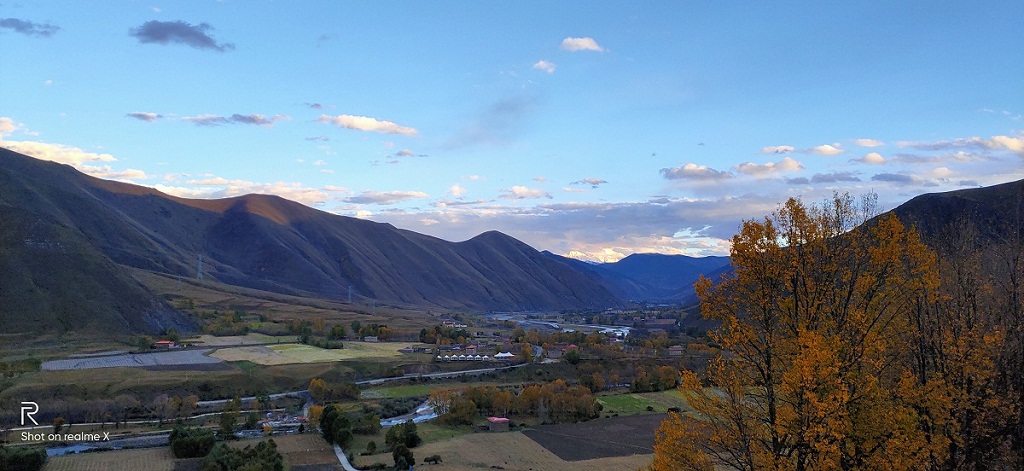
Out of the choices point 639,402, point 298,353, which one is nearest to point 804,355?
point 639,402

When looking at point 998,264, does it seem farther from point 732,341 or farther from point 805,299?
point 732,341

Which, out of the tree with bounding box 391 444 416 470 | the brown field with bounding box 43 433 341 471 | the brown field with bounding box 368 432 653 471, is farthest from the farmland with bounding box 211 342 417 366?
the tree with bounding box 391 444 416 470

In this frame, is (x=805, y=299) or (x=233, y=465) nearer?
(x=805, y=299)

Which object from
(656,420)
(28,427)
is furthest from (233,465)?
(656,420)

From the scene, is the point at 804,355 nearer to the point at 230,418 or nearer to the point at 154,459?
the point at 154,459

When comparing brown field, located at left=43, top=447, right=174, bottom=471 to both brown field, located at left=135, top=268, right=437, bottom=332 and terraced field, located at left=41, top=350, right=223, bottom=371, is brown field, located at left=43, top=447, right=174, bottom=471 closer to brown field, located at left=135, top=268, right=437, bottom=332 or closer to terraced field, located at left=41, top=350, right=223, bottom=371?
terraced field, located at left=41, top=350, right=223, bottom=371

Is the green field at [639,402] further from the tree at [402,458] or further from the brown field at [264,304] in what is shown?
the brown field at [264,304]
